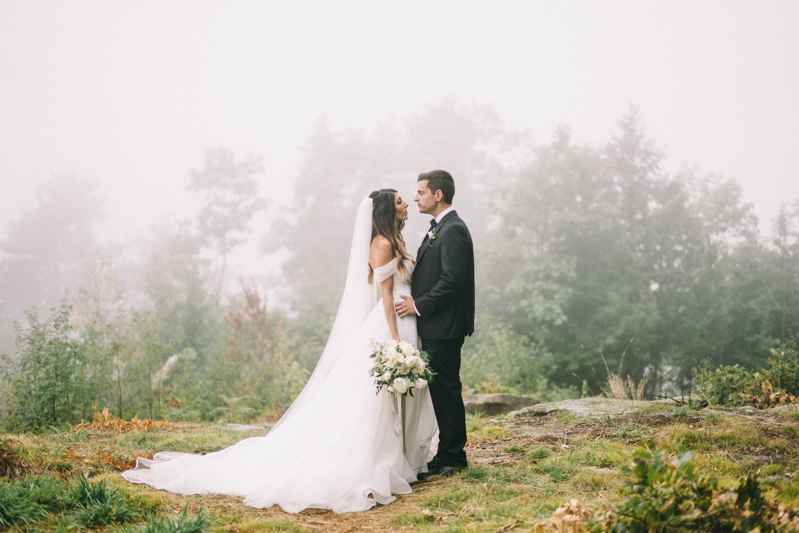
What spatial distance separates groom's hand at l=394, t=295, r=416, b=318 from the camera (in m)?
4.07

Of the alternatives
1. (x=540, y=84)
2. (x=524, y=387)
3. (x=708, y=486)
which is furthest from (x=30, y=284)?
(x=540, y=84)

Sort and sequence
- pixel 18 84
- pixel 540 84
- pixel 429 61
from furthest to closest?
pixel 429 61 → pixel 540 84 → pixel 18 84

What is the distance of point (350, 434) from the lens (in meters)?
3.81

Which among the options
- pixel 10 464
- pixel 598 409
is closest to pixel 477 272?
pixel 598 409

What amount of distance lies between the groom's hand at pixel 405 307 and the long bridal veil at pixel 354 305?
17.3 inches

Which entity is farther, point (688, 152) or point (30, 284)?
point (30, 284)

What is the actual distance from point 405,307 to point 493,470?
146cm

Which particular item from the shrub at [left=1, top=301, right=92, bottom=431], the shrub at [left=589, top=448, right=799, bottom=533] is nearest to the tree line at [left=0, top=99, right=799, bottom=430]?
the shrub at [left=1, top=301, right=92, bottom=431]

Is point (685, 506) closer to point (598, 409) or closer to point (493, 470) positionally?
point (493, 470)

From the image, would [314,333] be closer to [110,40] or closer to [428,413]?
[428,413]

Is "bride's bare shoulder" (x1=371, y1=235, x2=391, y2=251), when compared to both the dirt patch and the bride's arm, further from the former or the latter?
the dirt patch

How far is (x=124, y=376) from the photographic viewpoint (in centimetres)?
805

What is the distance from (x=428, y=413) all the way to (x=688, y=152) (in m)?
19.5

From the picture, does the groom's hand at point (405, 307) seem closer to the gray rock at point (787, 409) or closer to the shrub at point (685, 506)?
the shrub at point (685, 506)
